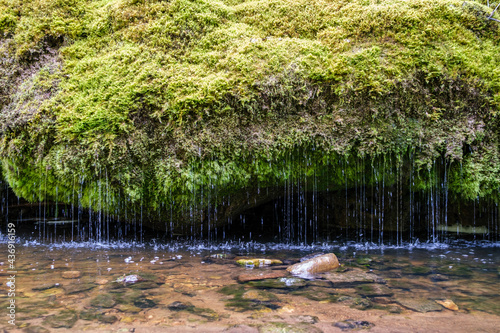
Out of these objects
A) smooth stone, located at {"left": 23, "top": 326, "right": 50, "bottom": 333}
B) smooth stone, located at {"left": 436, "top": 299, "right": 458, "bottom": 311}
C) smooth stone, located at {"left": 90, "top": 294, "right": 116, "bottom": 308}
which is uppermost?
smooth stone, located at {"left": 23, "top": 326, "right": 50, "bottom": 333}

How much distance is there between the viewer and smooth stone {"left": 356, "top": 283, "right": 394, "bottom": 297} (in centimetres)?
321

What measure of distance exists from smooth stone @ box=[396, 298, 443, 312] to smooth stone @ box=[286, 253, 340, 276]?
105cm

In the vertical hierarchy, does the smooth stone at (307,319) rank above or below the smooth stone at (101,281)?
below

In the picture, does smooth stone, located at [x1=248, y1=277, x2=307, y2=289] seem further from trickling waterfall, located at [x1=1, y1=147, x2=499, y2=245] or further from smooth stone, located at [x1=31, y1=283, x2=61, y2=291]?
smooth stone, located at [x1=31, y1=283, x2=61, y2=291]

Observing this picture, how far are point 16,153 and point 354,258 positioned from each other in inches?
222

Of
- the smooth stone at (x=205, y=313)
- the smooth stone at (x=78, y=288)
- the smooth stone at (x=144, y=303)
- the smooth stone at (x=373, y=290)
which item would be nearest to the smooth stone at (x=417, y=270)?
the smooth stone at (x=373, y=290)

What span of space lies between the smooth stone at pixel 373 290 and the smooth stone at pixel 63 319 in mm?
2757

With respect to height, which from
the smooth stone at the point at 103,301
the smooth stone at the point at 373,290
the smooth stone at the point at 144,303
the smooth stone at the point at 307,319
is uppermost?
the smooth stone at the point at 103,301

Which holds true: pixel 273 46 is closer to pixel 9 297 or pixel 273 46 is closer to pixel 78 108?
pixel 78 108

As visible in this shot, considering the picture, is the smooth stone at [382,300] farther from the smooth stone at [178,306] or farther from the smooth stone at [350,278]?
the smooth stone at [178,306]

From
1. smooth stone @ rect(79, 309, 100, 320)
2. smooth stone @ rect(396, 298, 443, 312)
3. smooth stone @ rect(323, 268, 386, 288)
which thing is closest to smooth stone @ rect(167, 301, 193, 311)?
smooth stone @ rect(79, 309, 100, 320)

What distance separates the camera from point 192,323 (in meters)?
2.59

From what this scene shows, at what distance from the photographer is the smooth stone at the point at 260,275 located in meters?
3.70

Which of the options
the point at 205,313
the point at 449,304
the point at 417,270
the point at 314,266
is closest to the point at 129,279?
the point at 205,313
